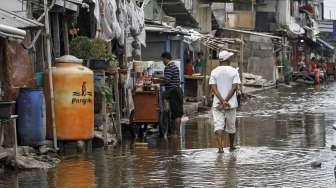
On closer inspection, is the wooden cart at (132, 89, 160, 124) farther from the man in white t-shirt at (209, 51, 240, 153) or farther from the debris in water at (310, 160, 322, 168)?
the debris in water at (310, 160, 322, 168)

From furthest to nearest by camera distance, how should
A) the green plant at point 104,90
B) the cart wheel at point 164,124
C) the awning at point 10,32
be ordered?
the cart wheel at point 164,124, the green plant at point 104,90, the awning at point 10,32

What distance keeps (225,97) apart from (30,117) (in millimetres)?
3264

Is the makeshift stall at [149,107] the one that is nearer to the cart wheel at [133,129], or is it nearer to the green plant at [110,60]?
the cart wheel at [133,129]

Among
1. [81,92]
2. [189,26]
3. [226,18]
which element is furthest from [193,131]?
[226,18]

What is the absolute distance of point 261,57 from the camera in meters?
48.2

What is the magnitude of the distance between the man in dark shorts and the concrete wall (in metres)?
32.1

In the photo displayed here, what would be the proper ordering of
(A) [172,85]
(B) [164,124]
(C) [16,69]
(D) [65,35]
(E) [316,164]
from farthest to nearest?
(A) [172,85], (B) [164,124], (D) [65,35], (C) [16,69], (E) [316,164]

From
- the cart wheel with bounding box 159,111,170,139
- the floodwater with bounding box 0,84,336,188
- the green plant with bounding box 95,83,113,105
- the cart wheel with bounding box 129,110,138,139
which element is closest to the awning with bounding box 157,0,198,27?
the floodwater with bounding box 0,84,336,188

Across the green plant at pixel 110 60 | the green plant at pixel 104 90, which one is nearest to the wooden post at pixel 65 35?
the green plant at pixel 110 60

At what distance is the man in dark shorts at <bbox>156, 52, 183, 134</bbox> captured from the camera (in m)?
15.7

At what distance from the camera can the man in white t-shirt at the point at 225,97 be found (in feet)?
40.7

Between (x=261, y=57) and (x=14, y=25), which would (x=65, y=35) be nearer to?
(x=14, y=25)

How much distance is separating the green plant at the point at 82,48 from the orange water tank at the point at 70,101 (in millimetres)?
1286

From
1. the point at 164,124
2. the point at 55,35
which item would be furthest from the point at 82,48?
the point at 164,124
